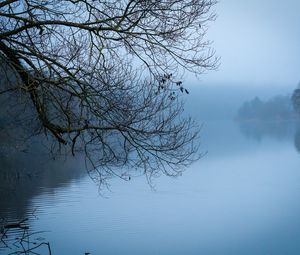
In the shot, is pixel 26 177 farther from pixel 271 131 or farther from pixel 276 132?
pixel 271 131

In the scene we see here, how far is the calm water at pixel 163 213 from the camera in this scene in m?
12.6

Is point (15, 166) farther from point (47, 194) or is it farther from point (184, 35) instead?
point (184, 35)

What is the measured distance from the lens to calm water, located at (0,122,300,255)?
1260 cm

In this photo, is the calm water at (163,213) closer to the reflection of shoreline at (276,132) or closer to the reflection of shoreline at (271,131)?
the reflection of shoreline at (276,132)

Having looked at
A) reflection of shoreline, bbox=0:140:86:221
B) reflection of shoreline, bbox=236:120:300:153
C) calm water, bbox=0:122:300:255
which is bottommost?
calm water, bbox=0:122:300:255

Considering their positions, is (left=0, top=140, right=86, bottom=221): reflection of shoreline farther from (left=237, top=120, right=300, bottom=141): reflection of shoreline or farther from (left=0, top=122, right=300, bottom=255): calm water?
(left=237, top=120, right=300, bottom=141): reflection of shoreline

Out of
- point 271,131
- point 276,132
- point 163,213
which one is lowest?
point 163,213

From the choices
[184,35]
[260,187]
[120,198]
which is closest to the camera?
[184,35]

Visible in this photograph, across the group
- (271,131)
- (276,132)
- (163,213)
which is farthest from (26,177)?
(271,131)

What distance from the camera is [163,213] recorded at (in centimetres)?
1573

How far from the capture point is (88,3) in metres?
4.88

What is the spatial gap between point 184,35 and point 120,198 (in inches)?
540

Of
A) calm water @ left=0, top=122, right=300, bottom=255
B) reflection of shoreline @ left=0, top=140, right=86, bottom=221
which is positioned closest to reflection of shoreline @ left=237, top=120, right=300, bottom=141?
reflection of shoreline @ left=0, top=140, right=86, bottom=221

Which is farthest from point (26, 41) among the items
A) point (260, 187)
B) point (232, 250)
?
point (260, 187)
